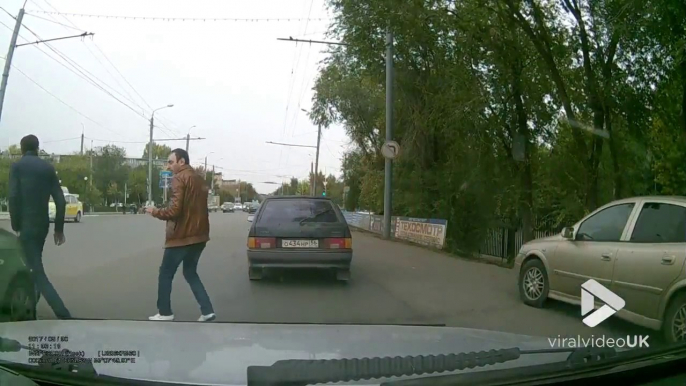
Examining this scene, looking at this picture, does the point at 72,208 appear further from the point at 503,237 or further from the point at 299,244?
the point at 503,237

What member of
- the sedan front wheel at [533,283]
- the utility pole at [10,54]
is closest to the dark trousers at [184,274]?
the utility pole at [10,54]

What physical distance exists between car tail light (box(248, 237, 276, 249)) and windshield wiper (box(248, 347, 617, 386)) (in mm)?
4194

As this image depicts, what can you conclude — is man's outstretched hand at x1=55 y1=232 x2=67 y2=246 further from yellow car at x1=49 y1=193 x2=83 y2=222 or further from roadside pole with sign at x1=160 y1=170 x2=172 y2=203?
roadside pole with sign at x1=160 y1=170 x2=172 y2=203

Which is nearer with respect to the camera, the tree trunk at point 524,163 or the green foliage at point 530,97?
the green foliage at point 530,97

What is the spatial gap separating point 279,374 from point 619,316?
2681 mm

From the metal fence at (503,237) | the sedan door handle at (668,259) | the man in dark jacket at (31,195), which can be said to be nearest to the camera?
the sedan door handle at (668,259)

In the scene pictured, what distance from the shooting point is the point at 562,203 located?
5.59 meters

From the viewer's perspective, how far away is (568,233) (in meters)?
4.98

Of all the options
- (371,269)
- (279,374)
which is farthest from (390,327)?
(371,269)

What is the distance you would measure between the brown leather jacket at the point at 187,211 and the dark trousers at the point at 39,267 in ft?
3.01

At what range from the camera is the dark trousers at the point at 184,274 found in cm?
511

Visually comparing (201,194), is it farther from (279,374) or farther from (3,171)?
(279,374)

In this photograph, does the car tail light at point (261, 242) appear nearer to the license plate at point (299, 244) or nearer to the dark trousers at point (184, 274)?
the license plate at point (299, 244)

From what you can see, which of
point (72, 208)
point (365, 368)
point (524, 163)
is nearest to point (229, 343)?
point (365, 368)
